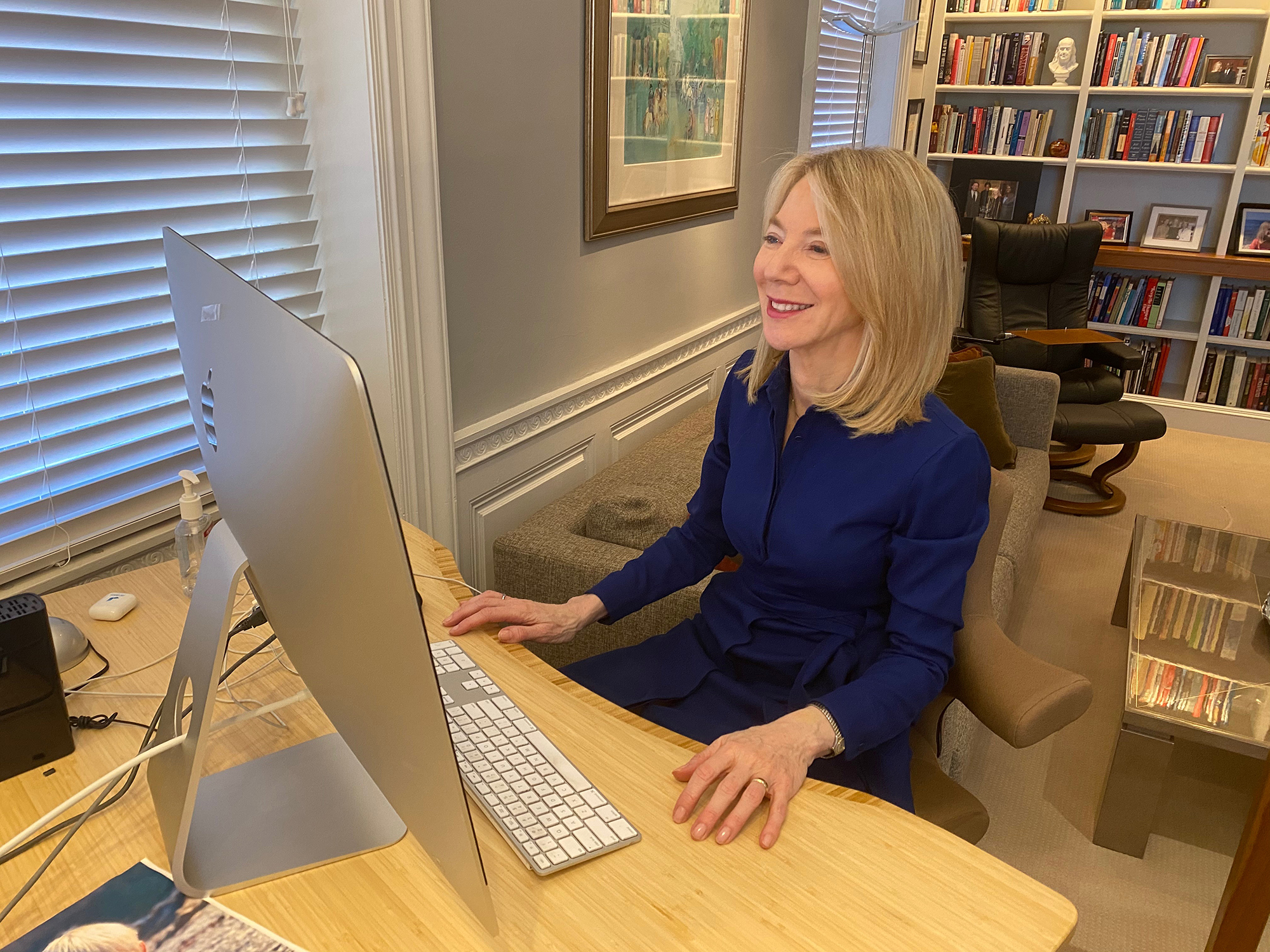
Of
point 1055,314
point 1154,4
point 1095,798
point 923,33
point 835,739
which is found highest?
point 1154,4

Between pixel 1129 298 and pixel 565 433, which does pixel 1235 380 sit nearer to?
pixel 1129 298

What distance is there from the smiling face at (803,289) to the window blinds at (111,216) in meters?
0.97

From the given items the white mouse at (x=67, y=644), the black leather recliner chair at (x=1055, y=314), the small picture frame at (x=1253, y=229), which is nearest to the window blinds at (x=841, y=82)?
the black leather recliner chair at (x=1055, y=314)

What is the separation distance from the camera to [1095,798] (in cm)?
221

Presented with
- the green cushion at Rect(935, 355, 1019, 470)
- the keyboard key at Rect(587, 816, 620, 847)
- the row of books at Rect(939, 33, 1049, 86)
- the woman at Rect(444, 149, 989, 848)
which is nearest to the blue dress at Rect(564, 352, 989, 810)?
the woman at Rect(444, 149, 989, 848)

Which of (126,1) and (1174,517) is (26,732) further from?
(1174,517)

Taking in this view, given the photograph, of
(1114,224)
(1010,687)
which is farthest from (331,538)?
(1114,224)

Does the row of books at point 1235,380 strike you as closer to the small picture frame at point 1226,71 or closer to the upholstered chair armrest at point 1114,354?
the upholstered chair armrest at point 1114,354

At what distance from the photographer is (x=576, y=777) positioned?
958mm

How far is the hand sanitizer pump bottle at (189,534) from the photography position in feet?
4.16

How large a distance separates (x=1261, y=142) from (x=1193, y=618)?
344 centimetres

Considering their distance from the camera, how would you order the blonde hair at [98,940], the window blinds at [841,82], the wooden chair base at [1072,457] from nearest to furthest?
the blonde hair at [98,940] → the window blinds at [841,82] → the wooden chair base at [1072,457]

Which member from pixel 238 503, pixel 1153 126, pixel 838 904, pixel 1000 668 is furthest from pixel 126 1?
pixel 1153 126

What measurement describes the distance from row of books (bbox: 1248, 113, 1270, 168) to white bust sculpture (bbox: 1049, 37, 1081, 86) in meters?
0.96
